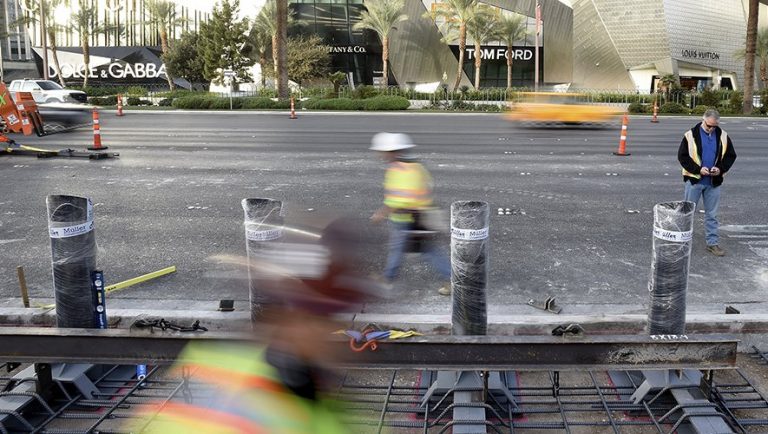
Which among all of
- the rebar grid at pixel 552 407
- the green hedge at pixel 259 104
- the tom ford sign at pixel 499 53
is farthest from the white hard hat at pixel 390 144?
the tom ford sign at pixel 499 53

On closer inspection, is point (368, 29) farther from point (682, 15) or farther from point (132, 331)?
point (132, 331)

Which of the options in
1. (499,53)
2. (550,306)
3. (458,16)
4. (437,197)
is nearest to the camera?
(550,306)

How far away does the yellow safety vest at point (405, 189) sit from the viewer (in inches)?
255

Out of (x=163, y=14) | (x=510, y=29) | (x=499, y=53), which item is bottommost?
(x=499, y=53)

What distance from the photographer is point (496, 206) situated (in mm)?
10750

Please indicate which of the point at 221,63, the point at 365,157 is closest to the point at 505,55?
the point at 221,63

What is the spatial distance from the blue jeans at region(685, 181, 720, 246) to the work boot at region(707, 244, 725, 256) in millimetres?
38

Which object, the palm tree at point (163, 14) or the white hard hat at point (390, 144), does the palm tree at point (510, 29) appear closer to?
the palm tree at point (163, 14)

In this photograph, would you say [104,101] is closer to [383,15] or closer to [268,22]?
[268,22]

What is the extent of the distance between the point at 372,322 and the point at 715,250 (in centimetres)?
493

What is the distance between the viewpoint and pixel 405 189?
648 centimetres

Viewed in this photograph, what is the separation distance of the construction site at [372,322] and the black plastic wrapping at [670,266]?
0.05 ft

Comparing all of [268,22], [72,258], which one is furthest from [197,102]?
[72,258]

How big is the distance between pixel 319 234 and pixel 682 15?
5969 centimetres
